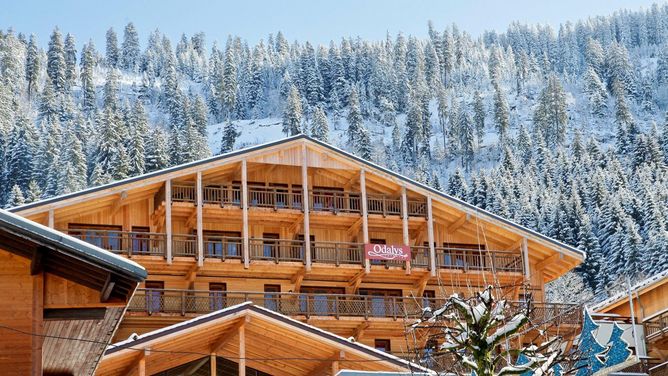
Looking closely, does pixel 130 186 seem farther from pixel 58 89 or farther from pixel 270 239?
pixel 58 89

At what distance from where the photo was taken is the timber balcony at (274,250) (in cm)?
4091

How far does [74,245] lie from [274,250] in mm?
28368

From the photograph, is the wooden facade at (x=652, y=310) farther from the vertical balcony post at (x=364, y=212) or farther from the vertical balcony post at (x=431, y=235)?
the vertical balcony post at (x=364, y=212)

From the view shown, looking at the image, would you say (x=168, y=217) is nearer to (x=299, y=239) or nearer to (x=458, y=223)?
(x=299, y=239)

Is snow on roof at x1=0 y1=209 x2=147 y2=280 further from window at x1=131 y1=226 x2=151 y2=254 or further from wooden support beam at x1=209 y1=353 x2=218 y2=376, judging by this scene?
window at x1=131 y1=226 x2=151 y2=254

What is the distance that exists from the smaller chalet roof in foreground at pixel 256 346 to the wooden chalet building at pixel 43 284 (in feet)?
46.5

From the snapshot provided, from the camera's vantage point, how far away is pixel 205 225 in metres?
43.2

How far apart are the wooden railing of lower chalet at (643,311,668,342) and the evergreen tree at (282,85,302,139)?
135389 millimetres

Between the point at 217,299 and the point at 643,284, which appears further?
the point at 643,284

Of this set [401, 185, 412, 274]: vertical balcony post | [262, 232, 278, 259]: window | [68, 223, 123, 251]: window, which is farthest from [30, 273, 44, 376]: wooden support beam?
[401, 185, 412, 274]: vertical balcony post

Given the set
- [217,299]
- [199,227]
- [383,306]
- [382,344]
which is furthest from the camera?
[382,344]

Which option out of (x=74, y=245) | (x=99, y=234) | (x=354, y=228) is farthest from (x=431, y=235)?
(x=74, y=245)

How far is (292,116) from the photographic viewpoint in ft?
594

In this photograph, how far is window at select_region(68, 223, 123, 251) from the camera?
132 ft
